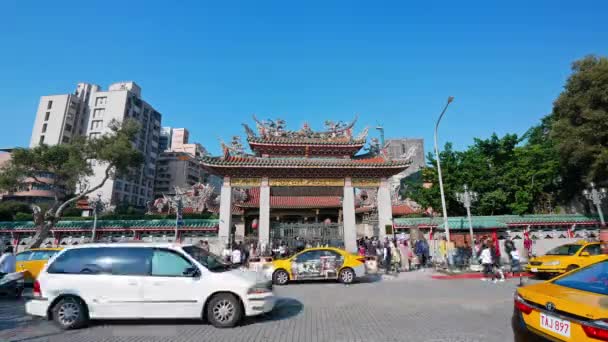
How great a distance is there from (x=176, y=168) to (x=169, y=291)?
74813 mm

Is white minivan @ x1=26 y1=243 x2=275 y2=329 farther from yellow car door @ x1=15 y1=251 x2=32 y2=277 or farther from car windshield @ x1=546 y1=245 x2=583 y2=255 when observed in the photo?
car windshield @ x1=546 y1=245 x2=583 y2=255

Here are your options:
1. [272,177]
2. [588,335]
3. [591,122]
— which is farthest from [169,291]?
[591,122]

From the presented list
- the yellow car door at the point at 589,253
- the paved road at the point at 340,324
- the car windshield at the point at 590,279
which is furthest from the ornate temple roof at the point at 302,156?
the car windshield at the point at 590,279

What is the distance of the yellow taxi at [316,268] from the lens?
11.5 meters

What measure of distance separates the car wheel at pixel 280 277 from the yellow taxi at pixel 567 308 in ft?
29.8

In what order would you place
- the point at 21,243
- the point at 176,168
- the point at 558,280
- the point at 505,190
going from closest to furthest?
the point at 558,280 < the point at 21,243 < the point at 505,190 < the point at 176,168

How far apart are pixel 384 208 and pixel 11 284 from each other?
58.5ft

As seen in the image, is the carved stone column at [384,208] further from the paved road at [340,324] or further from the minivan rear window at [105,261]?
the minivan rear window at [105,261]

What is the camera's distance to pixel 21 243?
65.2ft

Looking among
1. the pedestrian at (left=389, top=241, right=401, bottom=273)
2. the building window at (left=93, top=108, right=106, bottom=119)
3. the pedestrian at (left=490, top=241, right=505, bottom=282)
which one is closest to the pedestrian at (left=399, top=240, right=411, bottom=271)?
the pedestrian at (left=389, top=241, right=401, bottom=273)

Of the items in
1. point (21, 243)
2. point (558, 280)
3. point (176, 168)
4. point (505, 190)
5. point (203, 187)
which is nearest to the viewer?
point (558, 280)

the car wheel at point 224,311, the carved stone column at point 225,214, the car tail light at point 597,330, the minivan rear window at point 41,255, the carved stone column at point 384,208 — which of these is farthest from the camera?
the carved stone column at point 384,208

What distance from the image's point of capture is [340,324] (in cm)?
604

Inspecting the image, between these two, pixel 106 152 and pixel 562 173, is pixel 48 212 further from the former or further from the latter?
pixel 562 173
